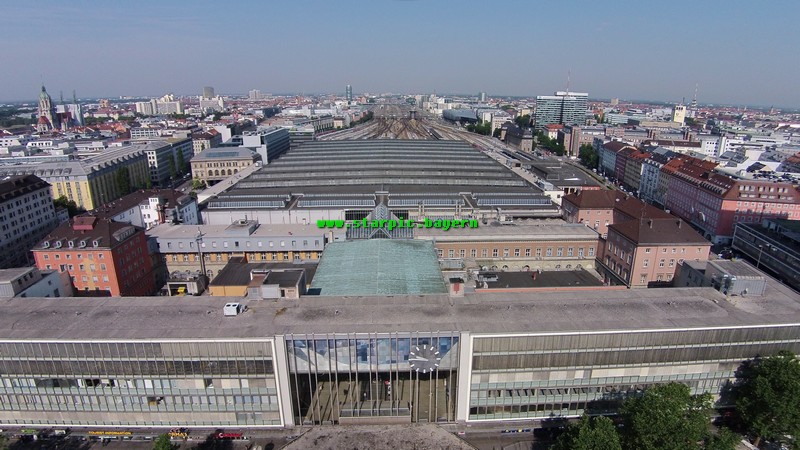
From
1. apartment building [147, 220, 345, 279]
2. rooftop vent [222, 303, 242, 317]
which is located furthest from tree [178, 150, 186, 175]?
rooftop vent [222, 303, 242, 317]

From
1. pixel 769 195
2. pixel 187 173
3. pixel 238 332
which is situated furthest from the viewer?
pixel 187 173

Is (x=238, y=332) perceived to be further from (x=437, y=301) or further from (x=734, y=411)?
(x=734, y=411)

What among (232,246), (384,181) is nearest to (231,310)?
(232,246)

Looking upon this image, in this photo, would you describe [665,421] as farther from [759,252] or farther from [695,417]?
[759,252]

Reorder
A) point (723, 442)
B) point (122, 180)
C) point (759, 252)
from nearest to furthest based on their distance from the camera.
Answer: point (723, 442)
point (759, 252)
point (122, 180)

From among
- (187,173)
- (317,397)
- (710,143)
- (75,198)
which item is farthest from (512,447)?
(710,143)

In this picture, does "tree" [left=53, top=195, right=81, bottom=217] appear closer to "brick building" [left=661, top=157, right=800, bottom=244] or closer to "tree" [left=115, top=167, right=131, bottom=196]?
"tree" [left=115, top=167, right=131, bottom=196]
